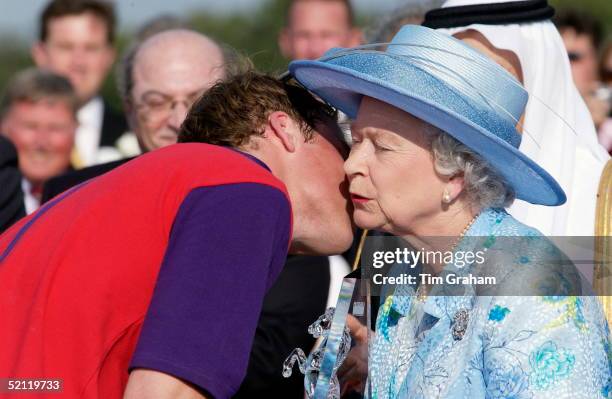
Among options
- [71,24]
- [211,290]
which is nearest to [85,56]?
[71,24]

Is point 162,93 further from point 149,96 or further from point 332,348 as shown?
point 332,348

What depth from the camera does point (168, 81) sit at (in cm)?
500

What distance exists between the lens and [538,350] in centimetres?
243

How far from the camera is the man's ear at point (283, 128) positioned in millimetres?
2980

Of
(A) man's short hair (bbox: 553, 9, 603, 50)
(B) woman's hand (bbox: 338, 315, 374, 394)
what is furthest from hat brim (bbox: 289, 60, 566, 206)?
(A) man's short hair (bbox: 553, 9, 603, 50)

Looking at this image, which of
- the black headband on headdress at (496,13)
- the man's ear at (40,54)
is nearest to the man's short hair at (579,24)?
the black headband on headdress at (496,13)

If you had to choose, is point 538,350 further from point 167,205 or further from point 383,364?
point 167,205

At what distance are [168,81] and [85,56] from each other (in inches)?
81.6

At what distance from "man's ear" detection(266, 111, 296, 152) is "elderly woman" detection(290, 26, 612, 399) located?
0.48 feet

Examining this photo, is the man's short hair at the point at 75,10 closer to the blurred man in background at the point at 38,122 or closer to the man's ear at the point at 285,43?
the blurred man in background at the point at 38,122

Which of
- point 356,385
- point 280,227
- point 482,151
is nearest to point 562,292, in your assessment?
point 482,151

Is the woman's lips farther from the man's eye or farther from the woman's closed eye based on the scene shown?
the man's eye

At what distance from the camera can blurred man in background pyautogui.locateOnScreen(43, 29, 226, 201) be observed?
16.1 feet

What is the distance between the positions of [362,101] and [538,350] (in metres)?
0.85
